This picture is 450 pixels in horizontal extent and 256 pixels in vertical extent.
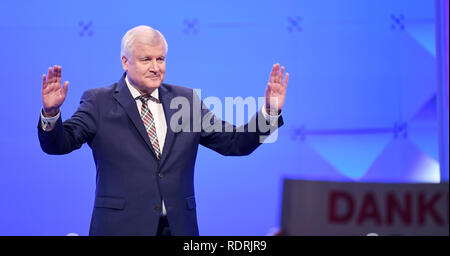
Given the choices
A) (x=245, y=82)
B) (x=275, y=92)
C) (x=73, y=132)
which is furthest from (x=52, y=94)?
(x=245, y=82)

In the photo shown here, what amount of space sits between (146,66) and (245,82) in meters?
1.35

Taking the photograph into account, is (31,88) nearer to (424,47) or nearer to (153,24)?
(153,24)

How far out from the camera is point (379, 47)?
377 cm

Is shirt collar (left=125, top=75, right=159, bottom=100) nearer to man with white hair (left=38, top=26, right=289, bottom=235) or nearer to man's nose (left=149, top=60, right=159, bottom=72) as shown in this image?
man with white hair (left=38, top=26, right=289, bottom=235)

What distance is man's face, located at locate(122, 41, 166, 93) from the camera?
7.92 feet

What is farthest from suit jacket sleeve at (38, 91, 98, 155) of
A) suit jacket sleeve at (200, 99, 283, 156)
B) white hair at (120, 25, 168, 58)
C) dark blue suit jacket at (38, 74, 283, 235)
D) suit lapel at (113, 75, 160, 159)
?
suit jacket sleeve at (200, 99, 283, 156)

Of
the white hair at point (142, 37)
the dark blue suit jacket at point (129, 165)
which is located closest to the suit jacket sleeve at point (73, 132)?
the dark blue suit jacket at point (129, 165)

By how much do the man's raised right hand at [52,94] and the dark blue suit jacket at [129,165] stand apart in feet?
0.22

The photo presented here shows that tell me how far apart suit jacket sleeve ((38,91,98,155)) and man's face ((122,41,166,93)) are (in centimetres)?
20

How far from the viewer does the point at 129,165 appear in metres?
2.30

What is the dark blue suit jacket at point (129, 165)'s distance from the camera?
2.26 meters
